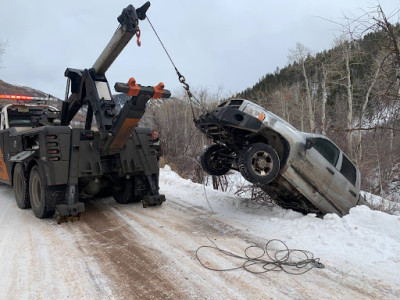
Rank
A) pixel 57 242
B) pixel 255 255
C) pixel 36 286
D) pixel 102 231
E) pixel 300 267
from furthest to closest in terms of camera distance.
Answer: pixel 102 231
pixel 57 242
pixel 255 255
pixel 300 267
pixel 36 286

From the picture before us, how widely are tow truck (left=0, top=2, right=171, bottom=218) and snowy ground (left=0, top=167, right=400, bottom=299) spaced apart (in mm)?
510

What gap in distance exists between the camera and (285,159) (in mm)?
5340

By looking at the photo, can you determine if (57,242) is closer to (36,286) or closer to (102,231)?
(102,231)

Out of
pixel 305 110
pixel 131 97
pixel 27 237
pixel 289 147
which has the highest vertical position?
pixel 305 110

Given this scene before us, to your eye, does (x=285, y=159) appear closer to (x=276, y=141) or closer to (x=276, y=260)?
(x=276, y=141)

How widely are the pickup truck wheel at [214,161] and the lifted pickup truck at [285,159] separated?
Result: 2.02 feet

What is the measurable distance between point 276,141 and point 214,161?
1653mm

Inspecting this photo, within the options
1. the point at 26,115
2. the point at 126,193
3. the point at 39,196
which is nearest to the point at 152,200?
the point at 126,193

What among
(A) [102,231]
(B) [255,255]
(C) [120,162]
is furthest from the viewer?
(C) [120,162]

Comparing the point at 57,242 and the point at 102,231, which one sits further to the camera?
the point at 102,231

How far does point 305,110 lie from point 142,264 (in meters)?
40.4

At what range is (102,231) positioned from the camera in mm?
5262

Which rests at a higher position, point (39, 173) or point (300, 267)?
point (39, 173)

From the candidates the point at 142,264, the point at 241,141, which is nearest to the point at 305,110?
the point at 241,141
